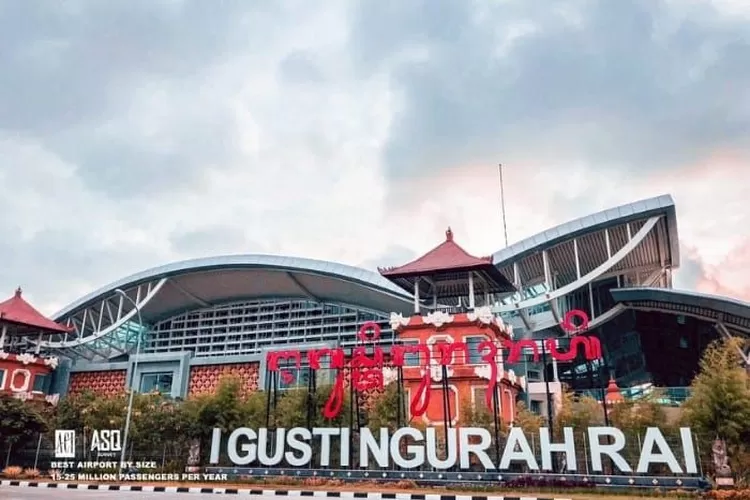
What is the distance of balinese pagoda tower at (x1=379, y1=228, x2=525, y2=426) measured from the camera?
1077 inches

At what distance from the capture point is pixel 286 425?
1031 inches

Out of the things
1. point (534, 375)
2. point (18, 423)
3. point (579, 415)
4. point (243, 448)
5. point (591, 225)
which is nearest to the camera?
point (243, 448)

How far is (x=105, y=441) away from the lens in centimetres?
2888

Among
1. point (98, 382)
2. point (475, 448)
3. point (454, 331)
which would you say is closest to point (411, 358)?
point (454, 331)

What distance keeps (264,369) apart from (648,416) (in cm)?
2297

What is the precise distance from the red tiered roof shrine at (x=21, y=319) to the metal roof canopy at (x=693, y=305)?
123 feet

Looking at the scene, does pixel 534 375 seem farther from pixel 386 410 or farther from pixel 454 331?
pixel 386 410

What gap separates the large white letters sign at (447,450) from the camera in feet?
61.5

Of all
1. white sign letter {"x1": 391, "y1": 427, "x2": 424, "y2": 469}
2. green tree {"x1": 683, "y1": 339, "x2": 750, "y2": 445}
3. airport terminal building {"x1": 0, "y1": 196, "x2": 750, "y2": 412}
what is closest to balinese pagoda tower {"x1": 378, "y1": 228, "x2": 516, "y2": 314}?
airport terminal building {"x1": 0, "y1": 196, "x2": 750, "y2": 412}

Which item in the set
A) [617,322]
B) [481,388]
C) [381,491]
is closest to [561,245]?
[617,322]

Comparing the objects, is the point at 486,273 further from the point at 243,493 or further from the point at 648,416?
the point at 243,493

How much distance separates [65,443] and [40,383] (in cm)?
1620

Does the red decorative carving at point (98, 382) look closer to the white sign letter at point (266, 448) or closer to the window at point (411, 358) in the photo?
the window at point (411, 358)

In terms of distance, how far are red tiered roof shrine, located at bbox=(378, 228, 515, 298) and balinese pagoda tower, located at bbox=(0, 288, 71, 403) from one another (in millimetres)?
25501
